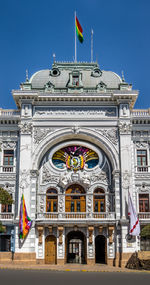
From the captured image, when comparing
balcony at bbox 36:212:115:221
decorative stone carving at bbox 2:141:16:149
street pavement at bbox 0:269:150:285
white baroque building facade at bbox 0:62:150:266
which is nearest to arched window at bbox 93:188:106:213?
white baroque building facade at bbox 0:62:150:266

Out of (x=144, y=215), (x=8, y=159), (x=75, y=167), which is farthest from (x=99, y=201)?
(x=8, y=159)

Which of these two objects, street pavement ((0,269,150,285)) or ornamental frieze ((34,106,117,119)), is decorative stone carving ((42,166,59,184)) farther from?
street pavement ((0,269,150,285))

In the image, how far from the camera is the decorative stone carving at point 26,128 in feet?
126

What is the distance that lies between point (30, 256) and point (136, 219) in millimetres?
10731

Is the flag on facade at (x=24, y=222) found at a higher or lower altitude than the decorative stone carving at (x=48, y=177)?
lower

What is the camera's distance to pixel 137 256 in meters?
31.6

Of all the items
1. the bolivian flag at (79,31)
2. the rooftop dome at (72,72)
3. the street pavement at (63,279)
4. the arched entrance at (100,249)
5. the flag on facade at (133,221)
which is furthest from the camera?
the bolivian flag at (79,31)

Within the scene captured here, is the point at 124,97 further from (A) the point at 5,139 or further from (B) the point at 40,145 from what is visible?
(A) the point at 5,139

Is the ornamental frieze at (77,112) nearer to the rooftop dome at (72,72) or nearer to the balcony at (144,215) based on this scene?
the rooftop dome at (72,72)

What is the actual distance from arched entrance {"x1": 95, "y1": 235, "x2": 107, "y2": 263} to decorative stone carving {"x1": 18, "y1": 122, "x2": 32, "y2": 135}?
13302 mm

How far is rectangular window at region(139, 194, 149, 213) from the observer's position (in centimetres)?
3733

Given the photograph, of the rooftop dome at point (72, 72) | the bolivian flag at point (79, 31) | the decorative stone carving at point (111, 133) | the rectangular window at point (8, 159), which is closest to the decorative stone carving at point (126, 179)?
the decorative stone carving at point (111, 133)

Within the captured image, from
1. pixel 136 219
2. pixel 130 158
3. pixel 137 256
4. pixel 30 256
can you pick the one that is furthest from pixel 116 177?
pixel 30 256

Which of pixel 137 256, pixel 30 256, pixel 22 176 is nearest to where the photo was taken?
pixel 137 256
